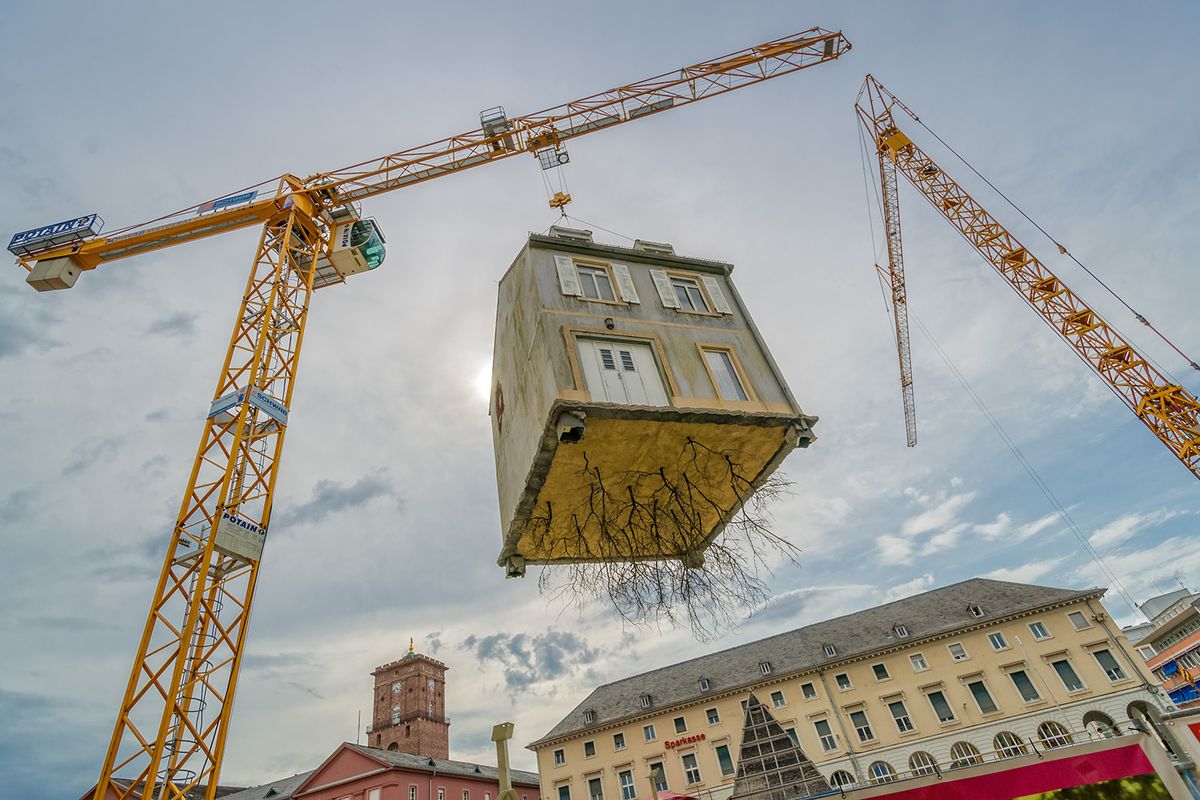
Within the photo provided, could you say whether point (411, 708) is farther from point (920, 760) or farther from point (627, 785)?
point (920, 760)

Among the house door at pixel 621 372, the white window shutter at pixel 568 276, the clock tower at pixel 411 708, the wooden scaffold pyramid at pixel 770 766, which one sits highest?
the clock tower at pixel 411 708

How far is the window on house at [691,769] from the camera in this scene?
139ft

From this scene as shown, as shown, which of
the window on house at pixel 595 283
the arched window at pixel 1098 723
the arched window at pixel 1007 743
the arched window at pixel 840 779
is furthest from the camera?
the arched window at pixel 840 779

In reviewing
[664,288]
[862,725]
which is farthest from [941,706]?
[664,288]

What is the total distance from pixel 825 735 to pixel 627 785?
1482 cm

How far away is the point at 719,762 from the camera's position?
42156 mm

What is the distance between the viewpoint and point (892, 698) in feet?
131

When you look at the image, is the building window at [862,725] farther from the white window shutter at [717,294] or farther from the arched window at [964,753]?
the white window shutter at [717,294]

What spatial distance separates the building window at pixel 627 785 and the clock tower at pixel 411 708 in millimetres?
30953

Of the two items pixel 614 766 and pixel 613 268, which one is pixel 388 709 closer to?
pixel 614 766

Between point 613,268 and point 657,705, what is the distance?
42752 mm

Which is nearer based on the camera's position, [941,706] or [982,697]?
[982,697]

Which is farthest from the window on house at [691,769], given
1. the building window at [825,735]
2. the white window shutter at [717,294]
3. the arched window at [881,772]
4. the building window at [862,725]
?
the white window shutter at [717,294]

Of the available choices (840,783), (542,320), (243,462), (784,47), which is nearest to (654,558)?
(542,320)
